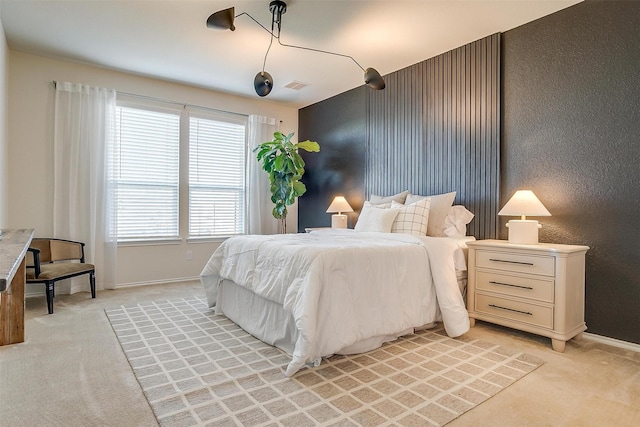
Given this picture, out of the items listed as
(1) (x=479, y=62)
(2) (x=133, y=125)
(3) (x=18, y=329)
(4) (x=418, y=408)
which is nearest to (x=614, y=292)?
(4) (x=418, y=408)

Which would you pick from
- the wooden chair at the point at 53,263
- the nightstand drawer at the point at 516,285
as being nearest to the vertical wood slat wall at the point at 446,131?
the nightstand drawer at the point at 516,285

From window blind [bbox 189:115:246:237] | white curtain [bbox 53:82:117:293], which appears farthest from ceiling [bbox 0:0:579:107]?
window blind [bbox 189:115:246:237]

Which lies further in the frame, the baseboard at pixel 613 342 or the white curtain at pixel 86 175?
the white curtain at pixel 86 175

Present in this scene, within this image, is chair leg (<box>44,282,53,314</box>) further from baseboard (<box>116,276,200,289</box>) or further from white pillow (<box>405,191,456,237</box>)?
white pillow (<box>405,191,456,237</box>)

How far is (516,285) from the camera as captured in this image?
267 centimetres

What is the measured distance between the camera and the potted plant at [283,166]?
490cm

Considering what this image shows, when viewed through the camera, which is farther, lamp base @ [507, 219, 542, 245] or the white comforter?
lamp base @ [507, 219, 542, 245]

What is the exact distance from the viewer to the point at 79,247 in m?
4.02

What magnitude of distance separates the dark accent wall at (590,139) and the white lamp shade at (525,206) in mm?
312

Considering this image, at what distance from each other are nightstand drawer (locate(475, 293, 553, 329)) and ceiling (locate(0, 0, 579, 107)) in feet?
7.69

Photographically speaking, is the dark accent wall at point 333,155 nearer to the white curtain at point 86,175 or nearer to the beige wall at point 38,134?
the beige wall at point 38,134

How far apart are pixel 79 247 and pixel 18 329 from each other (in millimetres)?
1657

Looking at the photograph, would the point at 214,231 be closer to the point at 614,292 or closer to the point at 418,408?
the point at 418,408

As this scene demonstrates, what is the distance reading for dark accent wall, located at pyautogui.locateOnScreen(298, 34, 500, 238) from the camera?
3346 mm
